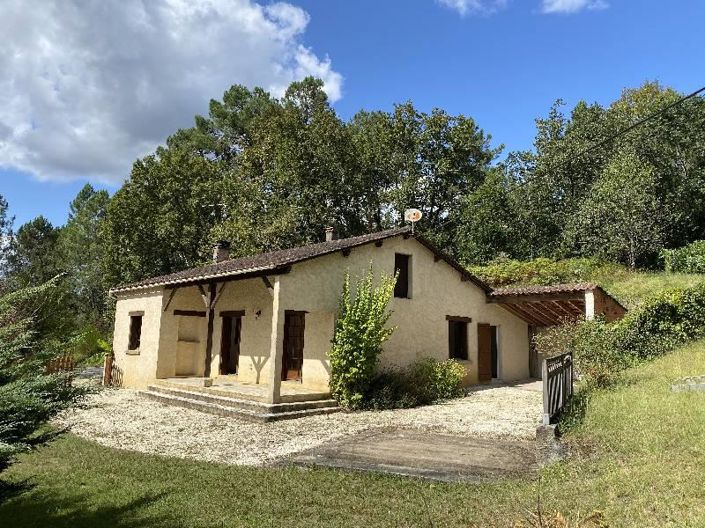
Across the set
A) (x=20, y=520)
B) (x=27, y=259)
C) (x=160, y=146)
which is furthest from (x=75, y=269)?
→ (x=20, y=520)

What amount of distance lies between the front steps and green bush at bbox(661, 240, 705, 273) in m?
19.5

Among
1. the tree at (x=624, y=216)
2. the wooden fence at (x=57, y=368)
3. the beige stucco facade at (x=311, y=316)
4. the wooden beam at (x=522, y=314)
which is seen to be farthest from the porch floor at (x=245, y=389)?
the tree at (x=624, y=216)

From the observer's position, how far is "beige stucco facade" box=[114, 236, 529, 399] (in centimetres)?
1305

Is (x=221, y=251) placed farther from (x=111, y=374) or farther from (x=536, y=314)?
(x=536, y=314)

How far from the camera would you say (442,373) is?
575 inches

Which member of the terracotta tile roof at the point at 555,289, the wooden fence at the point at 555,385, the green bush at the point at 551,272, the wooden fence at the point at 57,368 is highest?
the green bush at the point at 551,272

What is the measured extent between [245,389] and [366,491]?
756 cm

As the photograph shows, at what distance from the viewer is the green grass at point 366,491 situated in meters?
4.83

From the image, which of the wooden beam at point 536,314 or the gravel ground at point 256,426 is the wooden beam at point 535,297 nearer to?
the wooden beam at point 536,314

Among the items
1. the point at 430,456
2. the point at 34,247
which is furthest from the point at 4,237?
the point at 430,456

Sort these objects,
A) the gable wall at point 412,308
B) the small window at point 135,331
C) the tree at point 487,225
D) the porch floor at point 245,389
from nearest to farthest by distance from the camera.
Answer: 1. the porch floor at point 245,389
2. the gable wall at point 412,308
3. the small window at point 135,331
4. the tree at point 487,225

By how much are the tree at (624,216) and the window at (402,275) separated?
13962 mm

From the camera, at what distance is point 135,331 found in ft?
57.2

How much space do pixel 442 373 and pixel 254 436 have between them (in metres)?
6.95
